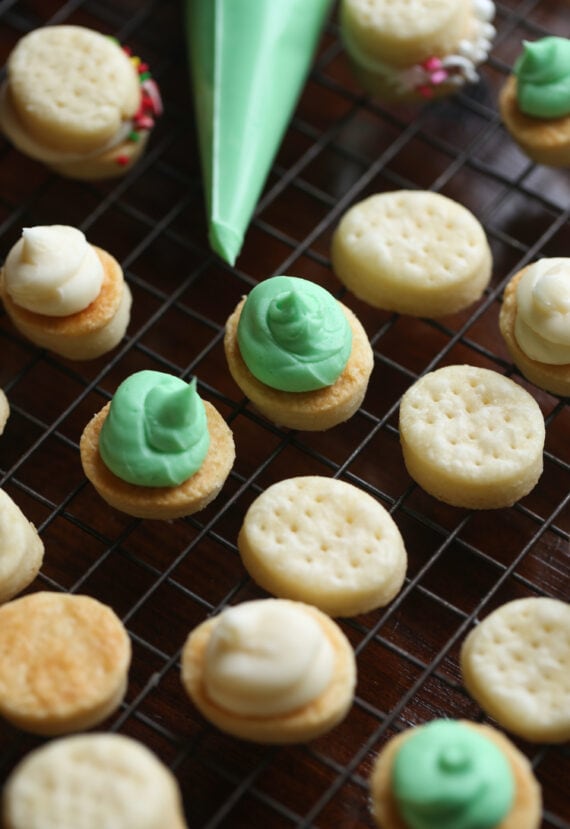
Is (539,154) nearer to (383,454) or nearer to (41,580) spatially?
(383,454)

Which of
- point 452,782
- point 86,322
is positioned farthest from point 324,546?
point 86,322

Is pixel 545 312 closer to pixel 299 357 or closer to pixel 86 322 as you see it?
pixel 299 357

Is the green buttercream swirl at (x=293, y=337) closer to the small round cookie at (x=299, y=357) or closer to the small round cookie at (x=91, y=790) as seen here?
the small round cookie at (x=299, y=357)

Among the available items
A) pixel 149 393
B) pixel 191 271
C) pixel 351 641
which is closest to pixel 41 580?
pixel 149 393

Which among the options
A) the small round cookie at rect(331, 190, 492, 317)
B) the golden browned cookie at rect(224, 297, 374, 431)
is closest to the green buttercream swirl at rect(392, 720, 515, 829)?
the golden browned cookie at rect(224, 297, 374, 431)

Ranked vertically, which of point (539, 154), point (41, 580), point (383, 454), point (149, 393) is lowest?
point (41, 580)

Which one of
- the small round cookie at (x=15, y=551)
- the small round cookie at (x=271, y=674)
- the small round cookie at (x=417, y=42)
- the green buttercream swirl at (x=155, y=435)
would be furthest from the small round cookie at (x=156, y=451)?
the small round cookie at (x=417, y=42)
